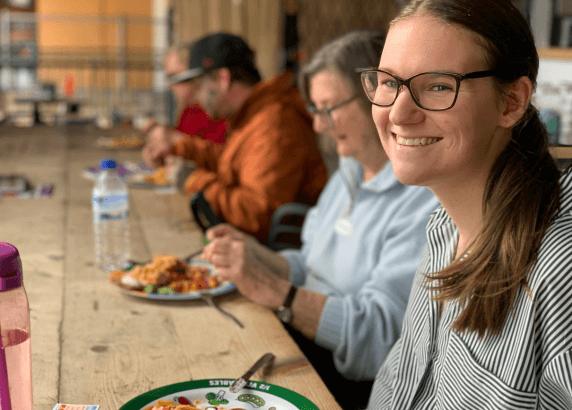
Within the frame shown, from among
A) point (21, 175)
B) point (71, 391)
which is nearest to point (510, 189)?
point (71, 391)

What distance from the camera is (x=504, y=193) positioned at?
85 centimetres

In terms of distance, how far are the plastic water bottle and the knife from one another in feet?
2.05

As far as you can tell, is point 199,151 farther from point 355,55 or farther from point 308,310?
point 308,310

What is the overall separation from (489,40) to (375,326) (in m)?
0.76

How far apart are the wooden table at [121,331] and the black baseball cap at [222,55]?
964mm

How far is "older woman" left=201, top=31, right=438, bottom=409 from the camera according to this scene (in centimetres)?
139

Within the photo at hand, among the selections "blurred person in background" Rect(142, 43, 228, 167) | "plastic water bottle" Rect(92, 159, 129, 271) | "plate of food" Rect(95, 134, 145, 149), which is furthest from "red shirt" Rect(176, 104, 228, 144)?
"plastic water bottle" Rect(92, 159, 129, 271)

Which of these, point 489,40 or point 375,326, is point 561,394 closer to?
point 489,40

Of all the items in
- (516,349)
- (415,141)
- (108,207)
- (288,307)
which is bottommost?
(288,307)

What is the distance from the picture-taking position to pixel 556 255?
2.58ft

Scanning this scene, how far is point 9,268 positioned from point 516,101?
68 cm

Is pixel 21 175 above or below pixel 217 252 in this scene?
below

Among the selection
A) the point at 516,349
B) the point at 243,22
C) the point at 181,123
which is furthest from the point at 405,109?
the point at 243,22

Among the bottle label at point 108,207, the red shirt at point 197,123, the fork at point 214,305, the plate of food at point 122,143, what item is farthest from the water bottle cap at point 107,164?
the red shirt at point 197,123
